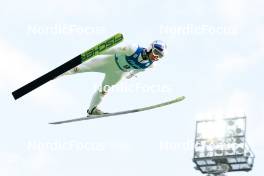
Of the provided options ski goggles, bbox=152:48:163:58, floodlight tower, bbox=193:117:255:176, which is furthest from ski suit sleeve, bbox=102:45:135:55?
floodlight tower, bbox=193:117:255:176

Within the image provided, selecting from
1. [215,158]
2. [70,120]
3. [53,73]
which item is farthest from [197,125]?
[53,73]

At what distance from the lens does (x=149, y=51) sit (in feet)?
87.1

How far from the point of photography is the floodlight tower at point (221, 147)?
52500 millimetres

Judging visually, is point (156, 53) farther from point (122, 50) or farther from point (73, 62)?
point (73, 62)

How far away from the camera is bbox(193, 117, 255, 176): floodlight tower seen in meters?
52.5

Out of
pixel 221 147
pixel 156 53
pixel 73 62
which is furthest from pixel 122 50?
pixel 221 147

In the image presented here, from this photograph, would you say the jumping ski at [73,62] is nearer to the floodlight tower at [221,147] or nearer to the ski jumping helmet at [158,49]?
the ski jumping helmet at [158,49]

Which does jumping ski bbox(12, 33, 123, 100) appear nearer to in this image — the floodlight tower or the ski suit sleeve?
the ski suit sleeve

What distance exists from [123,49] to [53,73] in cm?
207

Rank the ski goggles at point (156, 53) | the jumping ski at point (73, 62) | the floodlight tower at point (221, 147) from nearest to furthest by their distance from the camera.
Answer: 1. the jumping ski at point (73, 62)
2. the ski goggles at point (156, 53)
3. the floodlight tower at point (221, 147)

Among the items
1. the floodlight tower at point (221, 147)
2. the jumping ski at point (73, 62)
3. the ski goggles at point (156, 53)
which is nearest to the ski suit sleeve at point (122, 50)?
the jumping ski at point (73, 62)

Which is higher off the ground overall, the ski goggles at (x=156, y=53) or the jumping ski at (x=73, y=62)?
the ski goggles at (x=156, y=53)

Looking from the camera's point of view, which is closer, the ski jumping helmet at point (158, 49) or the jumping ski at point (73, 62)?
the jumping ski at point (73, 62)

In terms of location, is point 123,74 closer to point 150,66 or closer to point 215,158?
point 150,66
